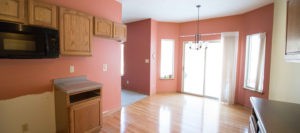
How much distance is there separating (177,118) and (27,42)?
2.99m

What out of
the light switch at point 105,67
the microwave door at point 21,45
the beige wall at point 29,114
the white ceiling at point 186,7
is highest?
the white ceiling at point 186,7

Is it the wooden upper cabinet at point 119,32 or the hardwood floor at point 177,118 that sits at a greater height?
the wooden upper cabinet at point 119,32

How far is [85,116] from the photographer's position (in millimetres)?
2283

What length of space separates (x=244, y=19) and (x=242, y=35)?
0.46m

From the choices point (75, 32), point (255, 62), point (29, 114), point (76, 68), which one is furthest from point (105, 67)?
point (255, 62)

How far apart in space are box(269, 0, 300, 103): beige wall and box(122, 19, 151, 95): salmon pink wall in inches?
132

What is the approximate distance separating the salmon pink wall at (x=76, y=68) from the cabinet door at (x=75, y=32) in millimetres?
280

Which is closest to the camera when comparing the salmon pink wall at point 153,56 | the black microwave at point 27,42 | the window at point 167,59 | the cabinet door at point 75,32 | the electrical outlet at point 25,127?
the black microwave at point 27,42

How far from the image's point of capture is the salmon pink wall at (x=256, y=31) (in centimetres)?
329

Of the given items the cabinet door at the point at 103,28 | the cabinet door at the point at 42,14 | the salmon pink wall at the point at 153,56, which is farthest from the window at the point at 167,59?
the cabinet door at the point at 42,14

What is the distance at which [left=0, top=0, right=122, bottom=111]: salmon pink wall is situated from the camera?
6.31ft

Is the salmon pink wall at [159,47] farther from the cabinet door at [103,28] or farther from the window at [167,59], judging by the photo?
the cabinet door at [103,28]

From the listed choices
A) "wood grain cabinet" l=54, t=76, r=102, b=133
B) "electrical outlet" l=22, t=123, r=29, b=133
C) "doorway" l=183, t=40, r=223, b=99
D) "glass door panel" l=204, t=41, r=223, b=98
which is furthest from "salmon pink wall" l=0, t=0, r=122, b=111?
"glass door panel" l=204, t=41, r=223, b=98

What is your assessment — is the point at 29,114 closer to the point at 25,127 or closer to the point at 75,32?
the point at 25,127
